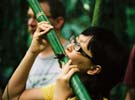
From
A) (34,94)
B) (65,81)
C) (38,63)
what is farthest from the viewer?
(38,63)

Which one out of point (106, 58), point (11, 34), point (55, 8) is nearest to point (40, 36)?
point (106, 58)

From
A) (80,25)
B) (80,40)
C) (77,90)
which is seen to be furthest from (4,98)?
(80,25)

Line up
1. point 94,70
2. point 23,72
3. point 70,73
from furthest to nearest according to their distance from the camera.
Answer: point 23,72 < point 94,70 < point 70,73

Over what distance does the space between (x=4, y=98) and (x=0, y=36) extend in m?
2.23

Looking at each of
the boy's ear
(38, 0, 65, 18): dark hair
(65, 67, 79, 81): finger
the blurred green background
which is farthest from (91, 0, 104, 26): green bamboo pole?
the blurred green background

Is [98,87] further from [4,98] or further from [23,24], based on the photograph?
[23,24]

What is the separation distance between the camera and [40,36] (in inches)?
102

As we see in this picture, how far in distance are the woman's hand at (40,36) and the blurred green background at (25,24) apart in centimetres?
205

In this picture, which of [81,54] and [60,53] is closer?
[60,53]

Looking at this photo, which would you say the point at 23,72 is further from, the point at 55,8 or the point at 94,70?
the point at 55,8

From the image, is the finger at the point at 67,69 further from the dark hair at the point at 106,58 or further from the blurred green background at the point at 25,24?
the blurred green background at the point at 25,24

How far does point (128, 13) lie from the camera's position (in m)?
4.95

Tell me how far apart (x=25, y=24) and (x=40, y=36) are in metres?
2.46

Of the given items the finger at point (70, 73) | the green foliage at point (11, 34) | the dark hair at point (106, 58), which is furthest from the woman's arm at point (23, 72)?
the green foliage at point (11, 34)
